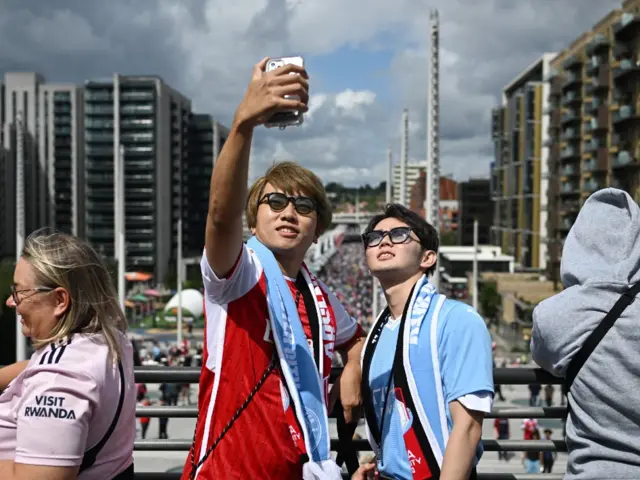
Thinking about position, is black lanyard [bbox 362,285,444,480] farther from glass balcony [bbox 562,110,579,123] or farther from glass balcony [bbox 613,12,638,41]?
glass balcony [bbox 562,110,579,123]

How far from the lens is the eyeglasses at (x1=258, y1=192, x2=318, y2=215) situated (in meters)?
2.75

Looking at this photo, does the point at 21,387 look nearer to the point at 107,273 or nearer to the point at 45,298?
the point at 45,298

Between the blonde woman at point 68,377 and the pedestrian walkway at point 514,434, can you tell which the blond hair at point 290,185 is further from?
the pedestrian walkway at point 514,434

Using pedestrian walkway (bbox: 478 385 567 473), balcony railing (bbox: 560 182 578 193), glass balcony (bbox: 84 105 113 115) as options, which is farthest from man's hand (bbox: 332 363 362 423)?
glass balcony (bbox: 84 105 113 115)

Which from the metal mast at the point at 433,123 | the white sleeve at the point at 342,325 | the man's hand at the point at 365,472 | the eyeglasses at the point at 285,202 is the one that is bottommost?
the man's hand at the point at 365,472

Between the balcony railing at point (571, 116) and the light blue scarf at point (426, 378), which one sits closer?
the light blue scarf at point (426, 378)

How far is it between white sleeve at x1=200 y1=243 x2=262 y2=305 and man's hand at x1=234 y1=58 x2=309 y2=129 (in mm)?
472

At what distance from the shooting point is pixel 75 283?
244 cm

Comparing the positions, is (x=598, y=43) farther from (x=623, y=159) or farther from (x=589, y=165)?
(x=623, y=159)

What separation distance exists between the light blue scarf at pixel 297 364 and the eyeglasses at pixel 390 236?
63 cm

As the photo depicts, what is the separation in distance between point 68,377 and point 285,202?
100 cm

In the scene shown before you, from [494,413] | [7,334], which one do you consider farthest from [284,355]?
[7,334]

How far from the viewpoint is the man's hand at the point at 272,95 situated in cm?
221

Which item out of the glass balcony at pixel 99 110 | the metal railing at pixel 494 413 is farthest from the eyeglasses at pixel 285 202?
the glass balcony at pixel 99 110
